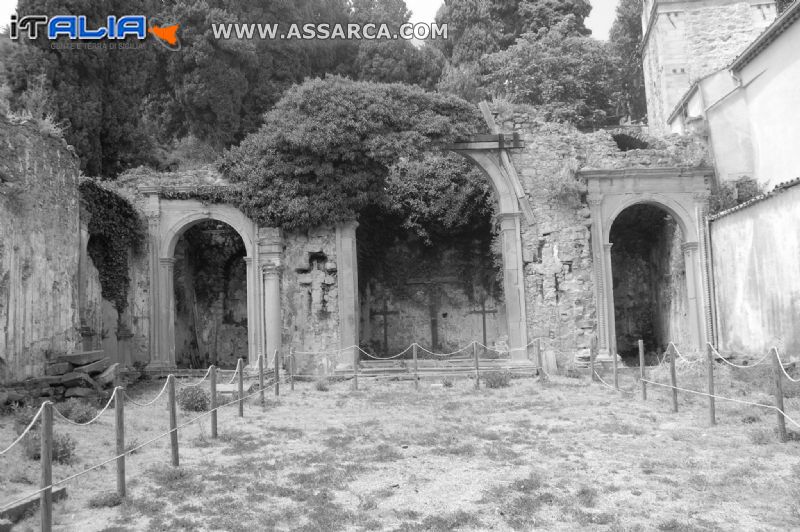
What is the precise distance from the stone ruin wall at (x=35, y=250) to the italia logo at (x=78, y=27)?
30.6 feet

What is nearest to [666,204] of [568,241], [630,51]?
[568,241]

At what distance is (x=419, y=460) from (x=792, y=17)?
12842mm

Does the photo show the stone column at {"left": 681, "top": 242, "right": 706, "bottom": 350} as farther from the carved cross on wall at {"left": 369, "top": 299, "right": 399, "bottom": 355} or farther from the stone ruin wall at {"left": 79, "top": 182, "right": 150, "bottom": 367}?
the stone ruin wall at {"left": 79, "top": 182, "right": 150, "bottom": 367}

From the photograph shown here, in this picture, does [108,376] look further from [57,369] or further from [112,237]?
[112,237]

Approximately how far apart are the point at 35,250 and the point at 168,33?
49.7ft

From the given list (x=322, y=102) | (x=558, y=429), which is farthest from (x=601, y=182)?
(x=558, y=429)

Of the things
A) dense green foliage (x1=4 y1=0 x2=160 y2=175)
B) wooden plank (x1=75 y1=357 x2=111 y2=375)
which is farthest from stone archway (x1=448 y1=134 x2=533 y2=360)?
dense green foliage (x1=4 y1=0 x2=160 y2=175)

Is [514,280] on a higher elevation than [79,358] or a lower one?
higher

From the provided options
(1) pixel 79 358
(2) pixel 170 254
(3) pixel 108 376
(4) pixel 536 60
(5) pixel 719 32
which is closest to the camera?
(1) pixel 79 358

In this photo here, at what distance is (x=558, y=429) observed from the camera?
28.7 ft

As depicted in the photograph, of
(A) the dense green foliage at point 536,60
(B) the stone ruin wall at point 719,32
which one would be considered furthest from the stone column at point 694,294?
(B) the stone ruin wall at point 719,32

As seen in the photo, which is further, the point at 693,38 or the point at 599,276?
the point at 693,38

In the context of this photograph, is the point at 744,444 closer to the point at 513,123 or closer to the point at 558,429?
the point at 558,429

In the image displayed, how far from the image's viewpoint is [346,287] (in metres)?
16.2
